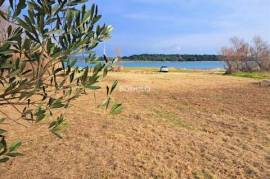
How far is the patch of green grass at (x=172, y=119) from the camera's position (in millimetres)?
10258

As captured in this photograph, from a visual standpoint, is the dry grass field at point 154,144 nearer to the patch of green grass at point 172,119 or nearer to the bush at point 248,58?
the patch of green grass at point 172,119

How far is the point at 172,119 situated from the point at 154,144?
2495 millimetres

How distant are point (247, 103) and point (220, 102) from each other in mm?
922

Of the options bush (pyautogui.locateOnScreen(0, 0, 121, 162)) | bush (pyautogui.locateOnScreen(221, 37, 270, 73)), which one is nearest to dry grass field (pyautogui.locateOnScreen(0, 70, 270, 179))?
bush (pyautogui.locateOnScreen(0, 0, 121, 162))

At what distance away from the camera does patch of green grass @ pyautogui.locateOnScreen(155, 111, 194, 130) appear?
33.7ft

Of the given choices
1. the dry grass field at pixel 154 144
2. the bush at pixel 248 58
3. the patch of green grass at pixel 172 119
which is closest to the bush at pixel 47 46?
the dry grass field at pixel 154 144

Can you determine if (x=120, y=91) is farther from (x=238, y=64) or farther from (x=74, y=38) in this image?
(x=238, y=64)

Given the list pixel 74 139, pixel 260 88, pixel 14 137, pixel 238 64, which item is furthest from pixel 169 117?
pixel 238 64

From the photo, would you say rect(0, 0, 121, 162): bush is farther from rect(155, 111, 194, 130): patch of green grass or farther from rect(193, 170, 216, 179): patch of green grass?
rect(155, 111, 194, 130): patch of green grass

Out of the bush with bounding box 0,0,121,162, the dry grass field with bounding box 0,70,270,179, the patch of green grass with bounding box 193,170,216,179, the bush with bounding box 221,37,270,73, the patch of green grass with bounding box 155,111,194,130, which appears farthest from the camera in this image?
the bush with bounding box 221,37,270,73

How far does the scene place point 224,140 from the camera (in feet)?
29.1

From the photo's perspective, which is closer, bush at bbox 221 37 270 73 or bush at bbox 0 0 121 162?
bush at bbox 0 0 121 162

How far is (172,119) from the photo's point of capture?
1094 cm

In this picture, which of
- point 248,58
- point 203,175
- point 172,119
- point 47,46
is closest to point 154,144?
point 203,175
